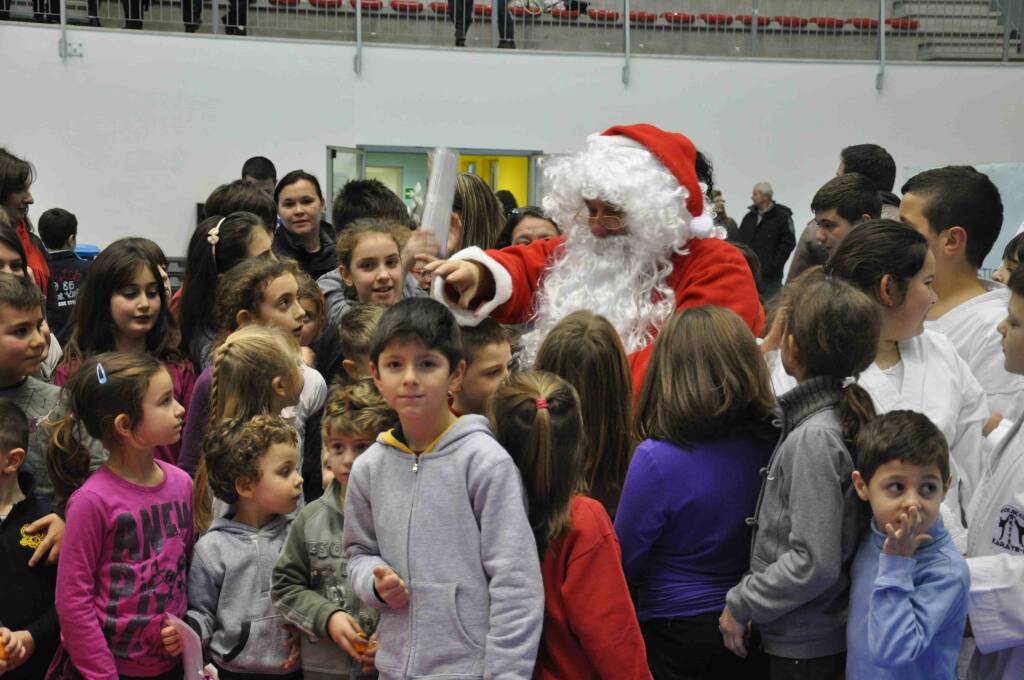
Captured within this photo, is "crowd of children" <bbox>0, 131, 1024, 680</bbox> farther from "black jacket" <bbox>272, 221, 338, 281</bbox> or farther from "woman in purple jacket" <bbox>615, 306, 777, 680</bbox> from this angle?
"black jacket" <bbox>272, 221, 338, 281</bbox>

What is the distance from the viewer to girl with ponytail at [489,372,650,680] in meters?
2.25

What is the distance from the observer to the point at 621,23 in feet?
40.8

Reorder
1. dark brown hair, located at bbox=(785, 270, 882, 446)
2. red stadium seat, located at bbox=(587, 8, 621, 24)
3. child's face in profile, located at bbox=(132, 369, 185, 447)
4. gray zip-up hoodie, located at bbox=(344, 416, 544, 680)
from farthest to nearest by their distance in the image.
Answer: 1. red stadium seat, located at bbox=(587, 8, 621, 24)
2. child's face in profile, located at bbox=(132, 369, 185, 447)
3. dark brown hair, located at bbox=(785, 270, 882, 446)
4. gray zip-up hoodie, located at bbox=(344, 416, 544, 680)

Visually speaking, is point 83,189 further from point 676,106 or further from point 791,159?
point 791,159

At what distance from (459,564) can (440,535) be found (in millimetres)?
69

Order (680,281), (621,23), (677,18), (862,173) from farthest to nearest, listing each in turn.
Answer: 1. (677,18)
2. (621,23)
3. (862,173)
4. (680,281)

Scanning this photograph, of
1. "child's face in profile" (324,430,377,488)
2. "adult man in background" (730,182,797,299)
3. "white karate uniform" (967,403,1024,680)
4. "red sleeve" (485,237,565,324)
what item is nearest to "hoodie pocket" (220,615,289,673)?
"child's face in profile" (324,430,377,488)

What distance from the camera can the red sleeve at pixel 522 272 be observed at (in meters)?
3.16

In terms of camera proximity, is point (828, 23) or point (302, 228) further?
point (828, 23)

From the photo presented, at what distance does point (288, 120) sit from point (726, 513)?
9.94 meters

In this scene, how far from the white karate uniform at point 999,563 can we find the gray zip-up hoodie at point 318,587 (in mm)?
1366

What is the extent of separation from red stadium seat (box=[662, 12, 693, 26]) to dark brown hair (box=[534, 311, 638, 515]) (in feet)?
35.3

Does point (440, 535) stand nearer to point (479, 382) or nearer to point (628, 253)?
point (479, 382)

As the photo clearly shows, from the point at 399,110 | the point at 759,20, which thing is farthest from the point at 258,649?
the point at 759,20
